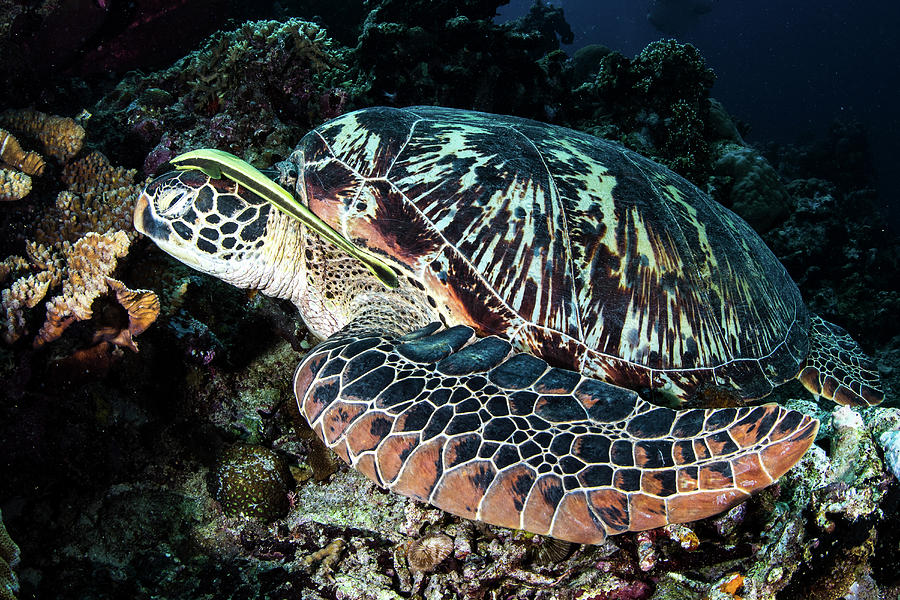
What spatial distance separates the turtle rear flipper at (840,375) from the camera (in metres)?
2.67

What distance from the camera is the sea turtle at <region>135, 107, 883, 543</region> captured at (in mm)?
1242

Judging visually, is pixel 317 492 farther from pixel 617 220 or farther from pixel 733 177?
pixel 733 177

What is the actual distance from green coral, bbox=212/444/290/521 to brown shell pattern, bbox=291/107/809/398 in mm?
1034

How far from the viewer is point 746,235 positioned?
261 centimetres

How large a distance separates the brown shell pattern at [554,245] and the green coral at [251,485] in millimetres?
1034

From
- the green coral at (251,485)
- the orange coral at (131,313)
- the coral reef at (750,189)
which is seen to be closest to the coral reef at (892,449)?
the green coral at (251,485)

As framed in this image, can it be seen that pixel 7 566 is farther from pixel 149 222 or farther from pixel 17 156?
pixel 17 156

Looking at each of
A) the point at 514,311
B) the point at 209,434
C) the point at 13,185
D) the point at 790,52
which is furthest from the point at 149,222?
the point at 790,52

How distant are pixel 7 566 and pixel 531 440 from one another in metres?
1.55

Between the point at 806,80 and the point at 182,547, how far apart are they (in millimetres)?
85039

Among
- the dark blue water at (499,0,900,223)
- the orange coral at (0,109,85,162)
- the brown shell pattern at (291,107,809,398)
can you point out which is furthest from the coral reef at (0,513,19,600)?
the dark blue water at (499,0,900,223)

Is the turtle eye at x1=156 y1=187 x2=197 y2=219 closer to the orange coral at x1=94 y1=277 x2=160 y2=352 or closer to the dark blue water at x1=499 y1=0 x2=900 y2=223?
the orange coral at x1=94 y1=277 x2=160 y2=352

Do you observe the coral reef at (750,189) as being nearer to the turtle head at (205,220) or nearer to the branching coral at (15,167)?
the turtle head at (205,220)

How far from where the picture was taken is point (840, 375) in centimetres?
271
